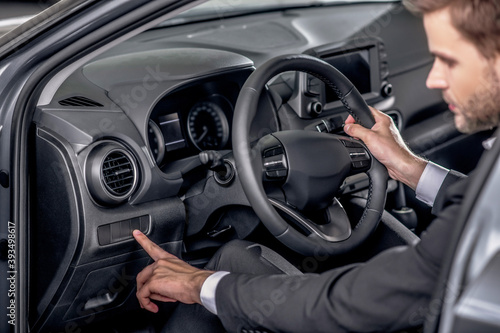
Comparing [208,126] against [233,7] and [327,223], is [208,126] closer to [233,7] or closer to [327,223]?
[327,223]

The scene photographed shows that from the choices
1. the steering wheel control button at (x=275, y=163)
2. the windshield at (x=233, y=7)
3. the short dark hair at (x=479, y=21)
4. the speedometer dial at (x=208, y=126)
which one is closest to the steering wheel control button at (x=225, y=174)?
the steering wheel control button at (x=275, y=163)

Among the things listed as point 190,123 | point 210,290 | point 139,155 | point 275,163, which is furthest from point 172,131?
point 210,290

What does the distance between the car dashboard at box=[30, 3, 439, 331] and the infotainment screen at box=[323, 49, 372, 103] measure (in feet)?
0.14

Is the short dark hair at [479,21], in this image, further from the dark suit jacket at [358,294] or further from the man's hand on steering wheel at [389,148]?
the man's hand on steering wheel at [389,148]

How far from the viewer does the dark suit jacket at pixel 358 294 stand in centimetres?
110

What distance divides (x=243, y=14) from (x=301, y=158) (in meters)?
1.18

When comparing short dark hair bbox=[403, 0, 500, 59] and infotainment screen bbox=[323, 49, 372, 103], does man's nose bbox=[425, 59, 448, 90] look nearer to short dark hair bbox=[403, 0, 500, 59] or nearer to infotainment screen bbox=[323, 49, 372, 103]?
short dark hair bbox=[403, 0, 500, 59]

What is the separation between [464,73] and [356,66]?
138 cm

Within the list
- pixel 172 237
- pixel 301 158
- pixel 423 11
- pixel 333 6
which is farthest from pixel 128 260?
pixel 333 6

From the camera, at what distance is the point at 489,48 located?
3.46ft

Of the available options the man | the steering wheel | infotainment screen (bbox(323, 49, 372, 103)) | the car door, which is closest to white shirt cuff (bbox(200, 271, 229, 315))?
the man

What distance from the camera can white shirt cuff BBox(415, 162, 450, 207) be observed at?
5.81ft

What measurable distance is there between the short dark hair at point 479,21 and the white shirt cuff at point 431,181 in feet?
2.45

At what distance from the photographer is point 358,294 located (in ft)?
3.77
